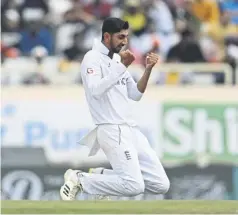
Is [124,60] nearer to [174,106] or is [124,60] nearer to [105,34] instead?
[105,34]

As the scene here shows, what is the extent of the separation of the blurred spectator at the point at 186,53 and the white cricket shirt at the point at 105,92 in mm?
6250

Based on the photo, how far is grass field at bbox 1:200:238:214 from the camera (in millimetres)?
8328

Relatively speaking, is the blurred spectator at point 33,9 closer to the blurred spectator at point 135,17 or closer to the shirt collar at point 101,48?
the blurred spectator at point 135,17

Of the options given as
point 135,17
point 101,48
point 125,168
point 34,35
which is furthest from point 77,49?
point 125,168

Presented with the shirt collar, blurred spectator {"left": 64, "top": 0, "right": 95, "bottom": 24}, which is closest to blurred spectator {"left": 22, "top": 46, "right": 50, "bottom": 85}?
blurred spectator {"left": 64, "top": 0, "right": 95, "bottom": 24}

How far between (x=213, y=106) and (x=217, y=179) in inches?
40.8

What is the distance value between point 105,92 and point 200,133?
17.5 ft

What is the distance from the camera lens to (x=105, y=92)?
9.33 meters

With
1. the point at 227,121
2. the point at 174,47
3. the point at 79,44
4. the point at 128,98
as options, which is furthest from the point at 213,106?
the point at 128,98

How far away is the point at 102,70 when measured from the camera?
31.2ft

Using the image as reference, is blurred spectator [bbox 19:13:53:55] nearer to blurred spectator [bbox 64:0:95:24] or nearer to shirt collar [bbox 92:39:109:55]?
blurred spectator [bbox 64:0:95:24]

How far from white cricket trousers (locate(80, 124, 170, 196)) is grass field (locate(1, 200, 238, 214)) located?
0.72ft

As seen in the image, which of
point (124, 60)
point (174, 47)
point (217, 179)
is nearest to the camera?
point (124, 60)

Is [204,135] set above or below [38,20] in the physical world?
below
